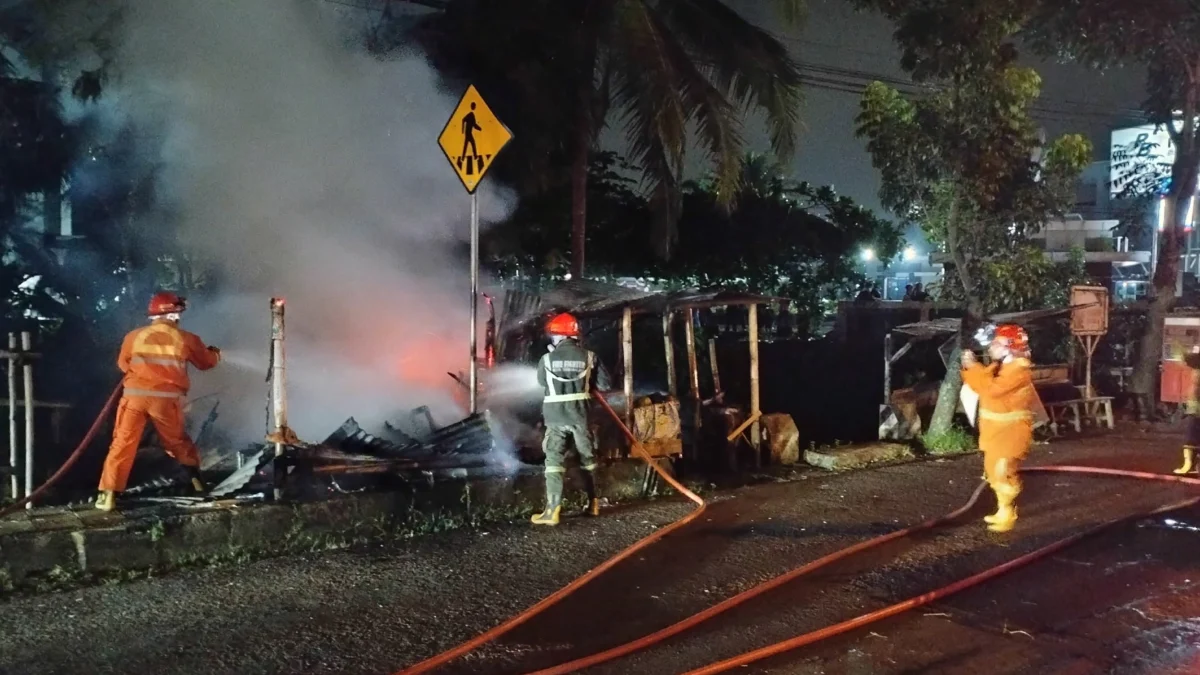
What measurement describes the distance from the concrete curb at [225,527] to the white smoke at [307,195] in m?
2.84

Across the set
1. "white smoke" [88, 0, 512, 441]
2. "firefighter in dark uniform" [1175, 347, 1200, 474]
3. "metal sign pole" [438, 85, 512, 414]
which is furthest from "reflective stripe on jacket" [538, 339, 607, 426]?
"firefighter in dark uniform" [1175, 347, 1200, 474]

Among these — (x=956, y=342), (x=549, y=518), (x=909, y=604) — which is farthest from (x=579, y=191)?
(x=909, y=604)

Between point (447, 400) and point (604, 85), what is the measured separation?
3920 mm

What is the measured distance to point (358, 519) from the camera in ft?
21.4

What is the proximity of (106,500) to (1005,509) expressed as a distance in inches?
236

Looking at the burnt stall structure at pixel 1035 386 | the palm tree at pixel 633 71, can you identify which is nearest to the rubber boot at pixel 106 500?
the palm tree at pixel 633 71

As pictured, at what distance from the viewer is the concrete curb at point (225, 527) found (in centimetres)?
551

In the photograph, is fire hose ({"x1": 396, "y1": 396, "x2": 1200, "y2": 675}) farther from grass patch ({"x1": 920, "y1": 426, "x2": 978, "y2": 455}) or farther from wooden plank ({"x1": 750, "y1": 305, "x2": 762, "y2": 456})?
grass patch ({"x1": 920, "y1": 426, "x2": 978, "y2": 455})

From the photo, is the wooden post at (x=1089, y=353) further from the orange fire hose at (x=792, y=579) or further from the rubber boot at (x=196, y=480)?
the rubber boot at (x=196, y=480)

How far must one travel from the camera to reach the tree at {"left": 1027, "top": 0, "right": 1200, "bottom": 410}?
1145cm

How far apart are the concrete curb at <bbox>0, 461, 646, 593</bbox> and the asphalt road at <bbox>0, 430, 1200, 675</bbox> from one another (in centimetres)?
22

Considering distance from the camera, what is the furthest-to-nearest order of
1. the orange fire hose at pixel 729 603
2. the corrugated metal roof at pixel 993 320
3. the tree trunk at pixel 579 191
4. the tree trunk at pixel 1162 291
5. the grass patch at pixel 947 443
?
1. the tree trunk at pixel 1162 291
2. the corrugated metal roof at pixel 993 320
3. the tree trunk at pixel 579 191
4. the grass patch at pixel 947 443
5. the orange fire hose at pixel 729 603

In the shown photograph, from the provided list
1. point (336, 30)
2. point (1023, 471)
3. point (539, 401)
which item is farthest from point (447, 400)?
point (1023, 471)

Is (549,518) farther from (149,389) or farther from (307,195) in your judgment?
(307,195)
